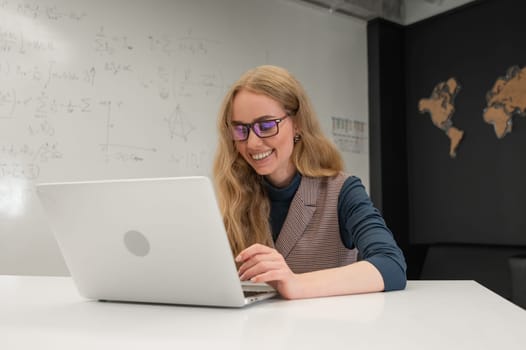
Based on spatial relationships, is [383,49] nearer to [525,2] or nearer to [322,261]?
[525,2]

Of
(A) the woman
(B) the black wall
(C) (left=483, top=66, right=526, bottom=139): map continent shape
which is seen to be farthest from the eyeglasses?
(C) (left=483, top=66, right=526, bottom=139): map continent shape

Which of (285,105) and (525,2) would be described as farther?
A: (525,2)

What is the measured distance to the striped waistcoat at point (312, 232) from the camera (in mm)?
1456

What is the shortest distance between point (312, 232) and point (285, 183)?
18 centimetres

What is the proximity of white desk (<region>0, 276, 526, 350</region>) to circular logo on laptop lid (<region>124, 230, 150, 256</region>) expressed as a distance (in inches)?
3.8

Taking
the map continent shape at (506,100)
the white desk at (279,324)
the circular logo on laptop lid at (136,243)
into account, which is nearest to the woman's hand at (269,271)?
the white desk at (279,324)

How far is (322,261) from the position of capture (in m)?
1.47

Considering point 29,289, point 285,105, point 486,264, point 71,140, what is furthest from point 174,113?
point 486,264

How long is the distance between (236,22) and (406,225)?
1837mm

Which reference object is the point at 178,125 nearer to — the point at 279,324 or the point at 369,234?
the point at 369,234

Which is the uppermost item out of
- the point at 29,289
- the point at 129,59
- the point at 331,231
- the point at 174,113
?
the point at 129,59

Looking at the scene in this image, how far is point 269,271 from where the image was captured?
911mm

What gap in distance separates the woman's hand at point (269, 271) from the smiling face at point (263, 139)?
1.67 feet

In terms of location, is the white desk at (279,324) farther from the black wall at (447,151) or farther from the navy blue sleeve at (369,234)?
the black wall at (447,151)
